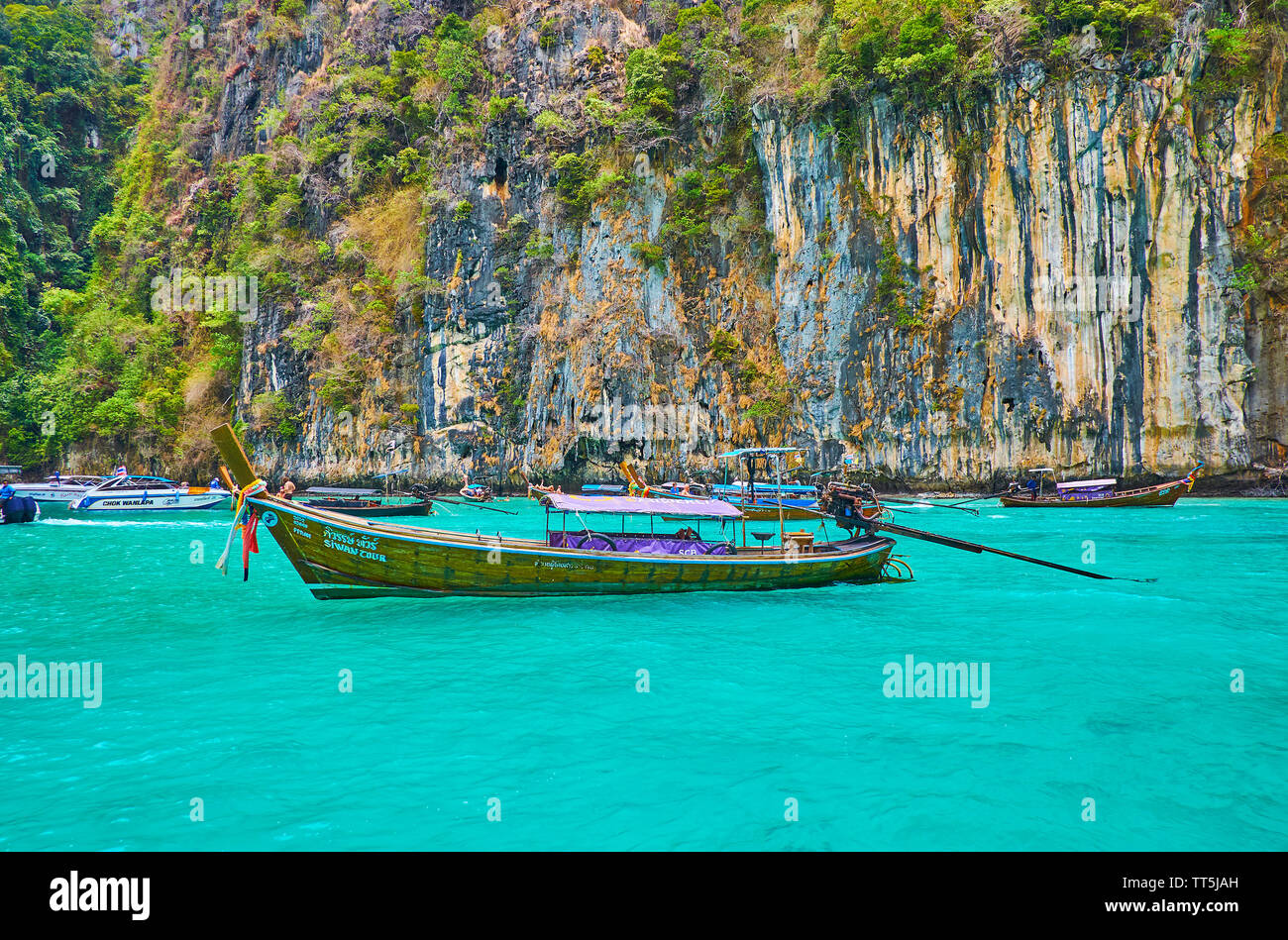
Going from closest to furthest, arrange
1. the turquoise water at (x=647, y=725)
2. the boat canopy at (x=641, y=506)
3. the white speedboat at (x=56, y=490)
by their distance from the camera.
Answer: the turquoise water at (x=647, y=725)
the boat canopy at (x=641, y=506)
the white speedboat at (x=56, y=490)

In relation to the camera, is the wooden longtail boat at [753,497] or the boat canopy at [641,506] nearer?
the boat canopy at [641,506]

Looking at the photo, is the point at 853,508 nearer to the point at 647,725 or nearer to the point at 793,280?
the point at 647,725

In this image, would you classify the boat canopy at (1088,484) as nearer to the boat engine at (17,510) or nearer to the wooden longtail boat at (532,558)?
the wooden longtail boat at (532,558)

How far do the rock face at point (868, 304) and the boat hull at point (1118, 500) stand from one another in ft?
9.06

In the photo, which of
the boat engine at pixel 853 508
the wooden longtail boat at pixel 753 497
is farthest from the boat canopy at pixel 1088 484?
the wooden longtail boat at pixel 753 497

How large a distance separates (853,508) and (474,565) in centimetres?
1217

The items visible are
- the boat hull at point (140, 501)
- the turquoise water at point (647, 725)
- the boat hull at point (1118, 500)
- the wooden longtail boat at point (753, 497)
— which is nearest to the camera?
the turquoise water at point (647, 725)

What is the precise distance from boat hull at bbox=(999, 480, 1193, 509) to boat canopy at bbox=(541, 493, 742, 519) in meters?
21.5

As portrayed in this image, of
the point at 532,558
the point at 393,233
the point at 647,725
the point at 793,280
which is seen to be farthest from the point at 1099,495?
the point at 393,233

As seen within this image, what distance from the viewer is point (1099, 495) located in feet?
98.2

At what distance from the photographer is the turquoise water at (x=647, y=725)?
529cm

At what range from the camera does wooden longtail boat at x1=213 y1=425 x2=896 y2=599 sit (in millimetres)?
11969

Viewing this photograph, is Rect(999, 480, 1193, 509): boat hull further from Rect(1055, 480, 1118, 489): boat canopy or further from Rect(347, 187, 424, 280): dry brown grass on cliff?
Rect(347, 187, 424, 280): dry brown grass on cliff

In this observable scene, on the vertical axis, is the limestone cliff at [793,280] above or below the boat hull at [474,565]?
above
